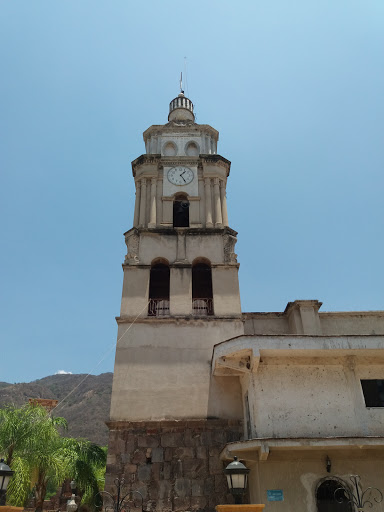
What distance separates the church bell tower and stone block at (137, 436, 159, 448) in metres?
0.03


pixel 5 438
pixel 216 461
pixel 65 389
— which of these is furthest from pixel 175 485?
pixel 65 389

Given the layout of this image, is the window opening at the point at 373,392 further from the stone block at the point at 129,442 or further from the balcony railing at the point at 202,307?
the stone block at the point at 129,442

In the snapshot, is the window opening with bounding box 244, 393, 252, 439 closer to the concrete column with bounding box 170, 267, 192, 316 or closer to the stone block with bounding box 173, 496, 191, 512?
the stone block with bounding box 173, 496, 191, 512

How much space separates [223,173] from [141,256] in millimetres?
6983

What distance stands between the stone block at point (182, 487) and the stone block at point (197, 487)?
162 mm

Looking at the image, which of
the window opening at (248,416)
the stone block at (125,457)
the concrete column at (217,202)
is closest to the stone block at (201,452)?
the window opening at (248,416)

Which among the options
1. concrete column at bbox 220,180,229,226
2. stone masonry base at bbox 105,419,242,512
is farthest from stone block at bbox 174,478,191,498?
concrete column at bbox 220,180,229,226

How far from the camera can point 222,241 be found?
20578 millimetres

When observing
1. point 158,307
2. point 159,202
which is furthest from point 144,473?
point 159,202

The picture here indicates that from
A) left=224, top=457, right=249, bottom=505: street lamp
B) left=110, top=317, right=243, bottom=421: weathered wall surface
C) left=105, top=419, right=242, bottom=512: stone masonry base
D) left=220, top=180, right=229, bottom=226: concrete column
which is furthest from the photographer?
left=220, top=180, right=229, bottom=226: concrete column

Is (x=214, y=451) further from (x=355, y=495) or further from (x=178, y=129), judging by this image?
(x=178, y=129)

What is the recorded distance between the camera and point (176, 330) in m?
17.7

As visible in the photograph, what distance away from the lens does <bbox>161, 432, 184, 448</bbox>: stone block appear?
15219mm

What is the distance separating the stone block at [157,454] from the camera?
14953mm
